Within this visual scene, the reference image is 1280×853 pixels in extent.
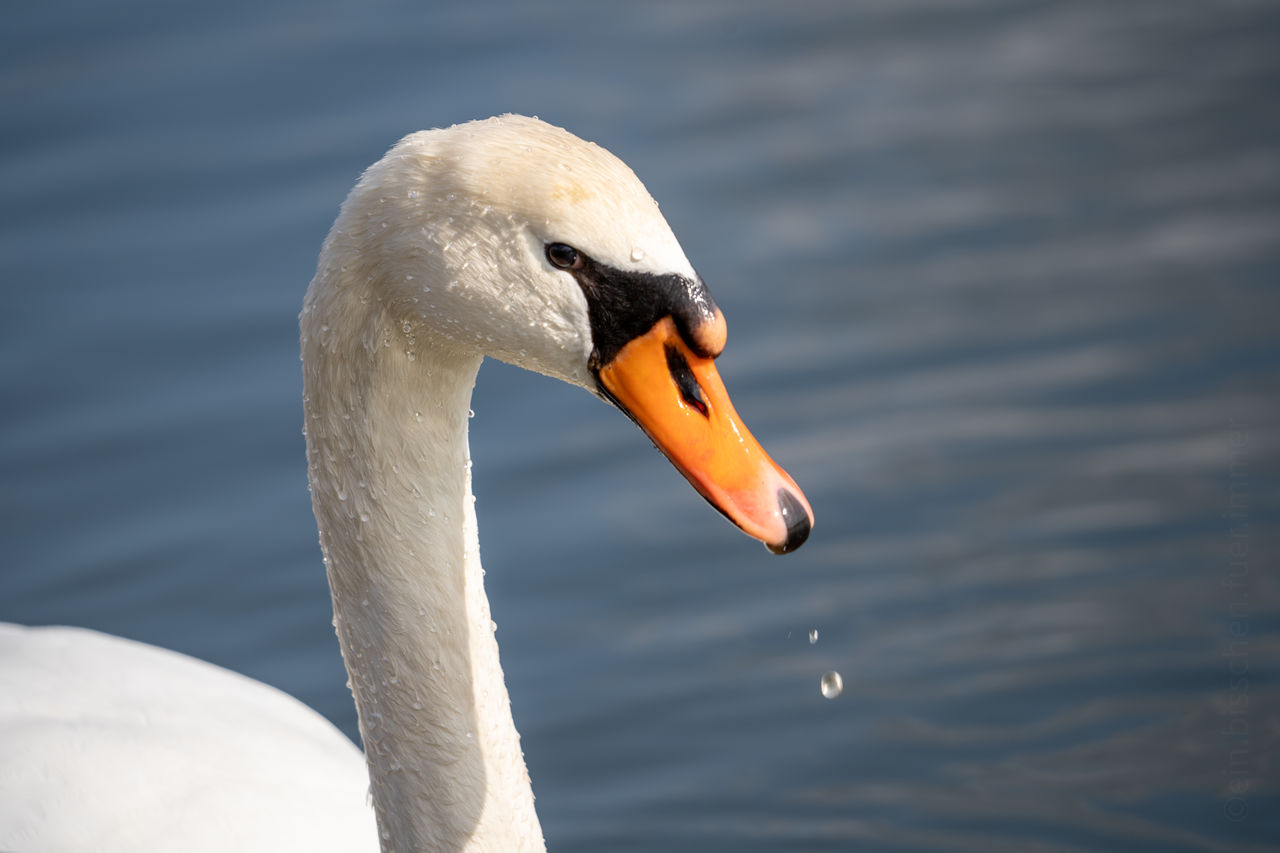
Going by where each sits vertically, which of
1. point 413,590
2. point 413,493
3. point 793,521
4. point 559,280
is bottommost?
point 413,590

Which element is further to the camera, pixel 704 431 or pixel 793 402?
pixel 793 402

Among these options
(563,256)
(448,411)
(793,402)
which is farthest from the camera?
(793,402)

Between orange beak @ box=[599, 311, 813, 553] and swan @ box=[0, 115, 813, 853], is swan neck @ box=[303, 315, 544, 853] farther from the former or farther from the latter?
orange beak @ box=[599, 311, 813, 553]

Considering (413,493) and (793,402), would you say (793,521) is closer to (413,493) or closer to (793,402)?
(413,493)

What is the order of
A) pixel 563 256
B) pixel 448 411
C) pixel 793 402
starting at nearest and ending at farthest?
pixel 563 256 → pixel 448 411 → pixel 793 402

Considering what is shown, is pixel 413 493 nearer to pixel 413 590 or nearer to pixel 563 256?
pixel 413 590

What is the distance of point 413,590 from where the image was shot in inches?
114

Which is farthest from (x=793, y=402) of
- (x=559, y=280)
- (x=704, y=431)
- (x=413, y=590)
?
(x=559, y=280)

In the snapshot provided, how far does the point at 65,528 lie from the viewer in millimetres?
5727

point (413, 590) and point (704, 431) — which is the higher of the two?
point (704, 431)

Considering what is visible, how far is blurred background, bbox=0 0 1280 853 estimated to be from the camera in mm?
4750

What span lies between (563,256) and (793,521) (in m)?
0.54

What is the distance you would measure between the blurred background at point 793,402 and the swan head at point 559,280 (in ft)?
7.07

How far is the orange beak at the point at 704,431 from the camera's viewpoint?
2.58 meters
